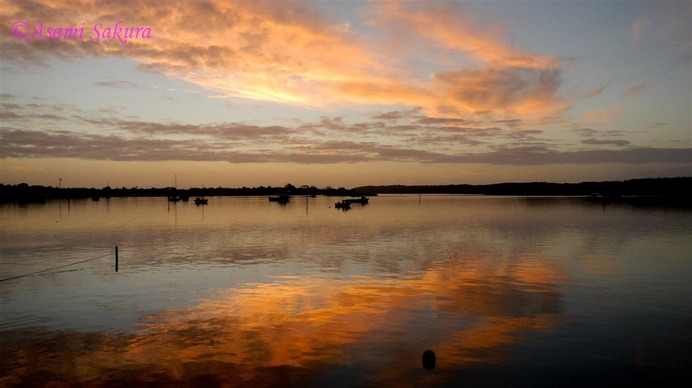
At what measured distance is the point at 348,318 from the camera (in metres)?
23.2

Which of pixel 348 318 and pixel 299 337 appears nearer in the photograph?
pixel 299 337

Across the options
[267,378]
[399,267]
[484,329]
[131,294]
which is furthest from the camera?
[399,267]

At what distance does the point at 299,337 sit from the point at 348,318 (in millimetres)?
3624

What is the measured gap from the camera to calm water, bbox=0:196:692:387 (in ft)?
53.9

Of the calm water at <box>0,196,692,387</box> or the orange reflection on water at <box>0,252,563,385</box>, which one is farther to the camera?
the orange reflection on water at <box>0,252,563,385</box>

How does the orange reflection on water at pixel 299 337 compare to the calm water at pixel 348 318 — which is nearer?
the calm water at pixel 348 318

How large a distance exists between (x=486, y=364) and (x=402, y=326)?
17.6 ft

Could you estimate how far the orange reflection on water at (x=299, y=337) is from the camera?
16.6 m

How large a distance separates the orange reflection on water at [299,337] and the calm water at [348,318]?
0.09 meters

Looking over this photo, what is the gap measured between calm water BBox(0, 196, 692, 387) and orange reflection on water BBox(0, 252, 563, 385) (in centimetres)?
9

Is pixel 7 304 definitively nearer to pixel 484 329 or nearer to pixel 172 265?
A: pixel 172 265

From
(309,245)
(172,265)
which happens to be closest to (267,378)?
(172,265)

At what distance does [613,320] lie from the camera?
74.1ft

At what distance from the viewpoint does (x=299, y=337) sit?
20.2m
